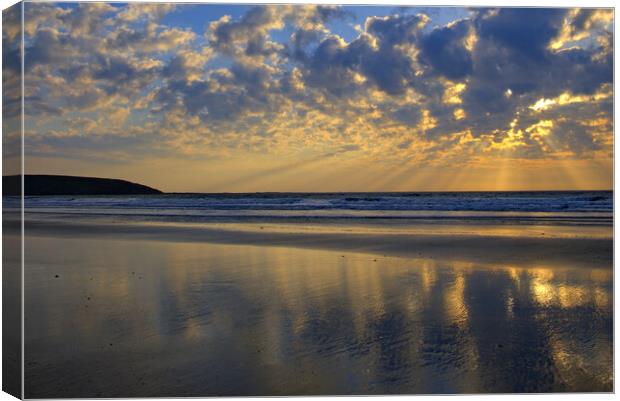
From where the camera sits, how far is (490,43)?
18.5 ft

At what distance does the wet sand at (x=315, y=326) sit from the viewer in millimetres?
3572

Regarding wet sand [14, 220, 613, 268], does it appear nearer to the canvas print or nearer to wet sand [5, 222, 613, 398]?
the canvas print

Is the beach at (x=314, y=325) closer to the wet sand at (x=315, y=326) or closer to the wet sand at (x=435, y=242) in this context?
the wet sand at (x=315, y=326)

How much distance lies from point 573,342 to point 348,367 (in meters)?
1.72

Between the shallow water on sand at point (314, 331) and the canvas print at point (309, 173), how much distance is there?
0.02 metres

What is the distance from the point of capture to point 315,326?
14.5 feet

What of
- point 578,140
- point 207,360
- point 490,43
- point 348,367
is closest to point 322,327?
point 348,367

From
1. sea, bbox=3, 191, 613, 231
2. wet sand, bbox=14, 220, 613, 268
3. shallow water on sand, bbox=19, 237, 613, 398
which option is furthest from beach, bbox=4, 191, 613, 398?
sea, bbox=3, 191, 613, 231

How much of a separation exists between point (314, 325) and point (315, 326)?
28 mm

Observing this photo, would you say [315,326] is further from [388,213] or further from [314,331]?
[388,213]

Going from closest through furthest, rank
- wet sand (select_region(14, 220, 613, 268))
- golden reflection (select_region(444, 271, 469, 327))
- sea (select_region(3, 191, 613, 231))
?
1. golden reflection (select_region(444, 271, 469, 327))
2. wet sand (select_region(14, 220, 613, 268))
3. sea (select_region(3, 191, 613, 231))

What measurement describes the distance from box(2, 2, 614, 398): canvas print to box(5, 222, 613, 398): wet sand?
0.07 feet

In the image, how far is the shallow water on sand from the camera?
356 centimetres

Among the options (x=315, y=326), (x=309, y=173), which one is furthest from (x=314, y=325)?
(x=309, y=173)
